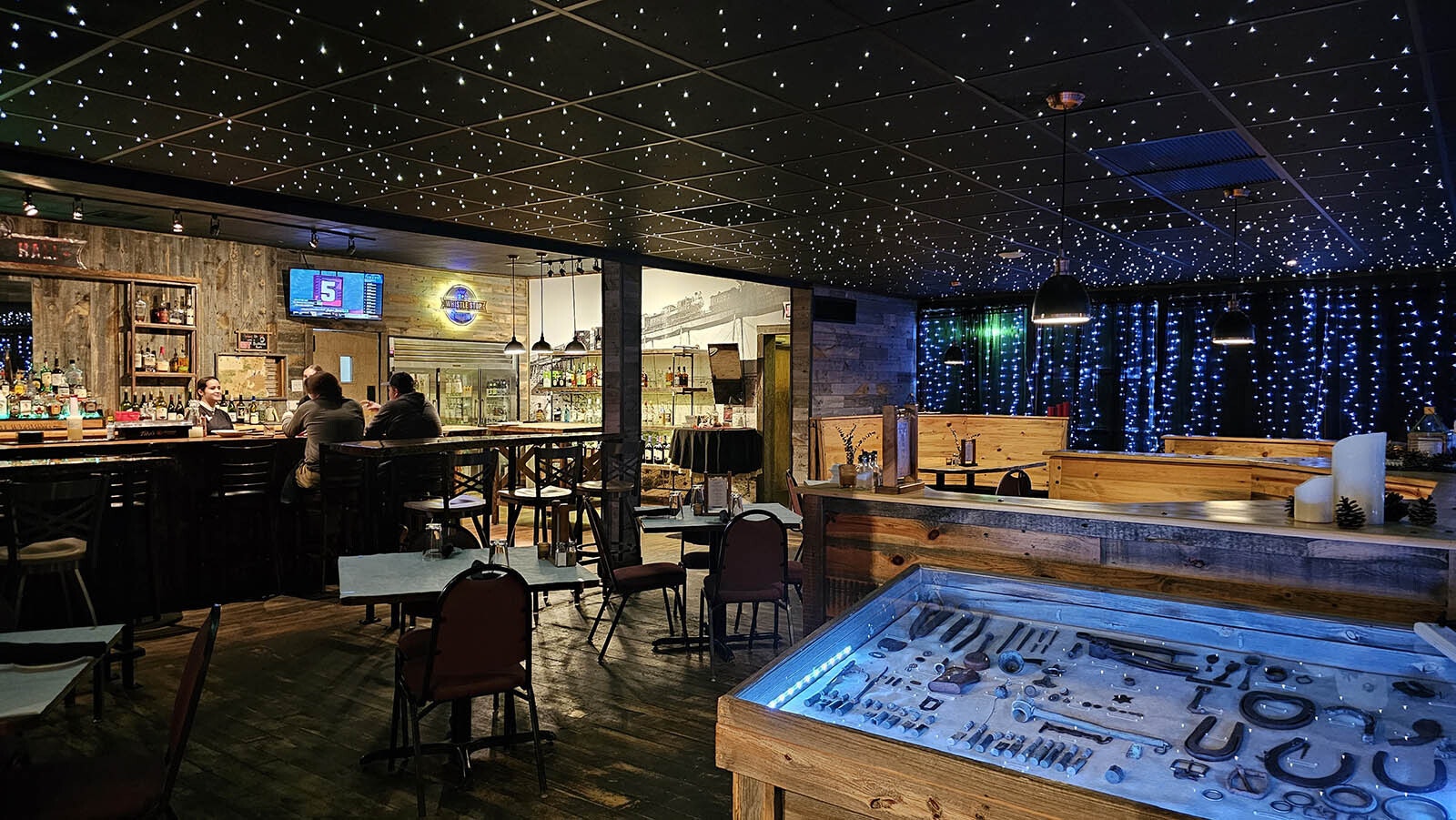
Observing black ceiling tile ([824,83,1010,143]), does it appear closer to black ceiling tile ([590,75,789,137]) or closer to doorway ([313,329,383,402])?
black ceiling tile ([590,75,789,137])

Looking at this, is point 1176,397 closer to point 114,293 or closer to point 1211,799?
point 1211,799

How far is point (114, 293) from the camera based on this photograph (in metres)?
8.88

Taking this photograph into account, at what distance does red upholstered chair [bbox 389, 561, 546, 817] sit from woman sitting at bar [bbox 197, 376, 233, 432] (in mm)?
5480

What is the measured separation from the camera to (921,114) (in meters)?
4.34

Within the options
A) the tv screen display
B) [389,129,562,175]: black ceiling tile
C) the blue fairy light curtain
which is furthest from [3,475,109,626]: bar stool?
A: the blue fairy light curtain

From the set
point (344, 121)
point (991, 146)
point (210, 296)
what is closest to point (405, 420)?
point (344, 121)

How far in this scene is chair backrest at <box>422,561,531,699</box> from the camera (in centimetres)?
338

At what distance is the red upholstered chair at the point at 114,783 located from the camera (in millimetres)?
2508

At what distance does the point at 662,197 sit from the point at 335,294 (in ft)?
20.0

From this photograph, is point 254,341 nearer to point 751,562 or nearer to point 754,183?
point 754,183

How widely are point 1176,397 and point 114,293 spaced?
41.8 feet

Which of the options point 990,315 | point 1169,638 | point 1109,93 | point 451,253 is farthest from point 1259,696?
point 990,315

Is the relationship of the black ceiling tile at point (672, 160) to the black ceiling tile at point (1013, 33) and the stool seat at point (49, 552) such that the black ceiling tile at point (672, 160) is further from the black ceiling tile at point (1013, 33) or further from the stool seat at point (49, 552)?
the stool seat at point (49, 552)

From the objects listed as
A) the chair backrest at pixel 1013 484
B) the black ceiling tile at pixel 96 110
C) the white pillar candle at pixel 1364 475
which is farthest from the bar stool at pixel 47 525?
the white pillar candle at pixel 1364 475
